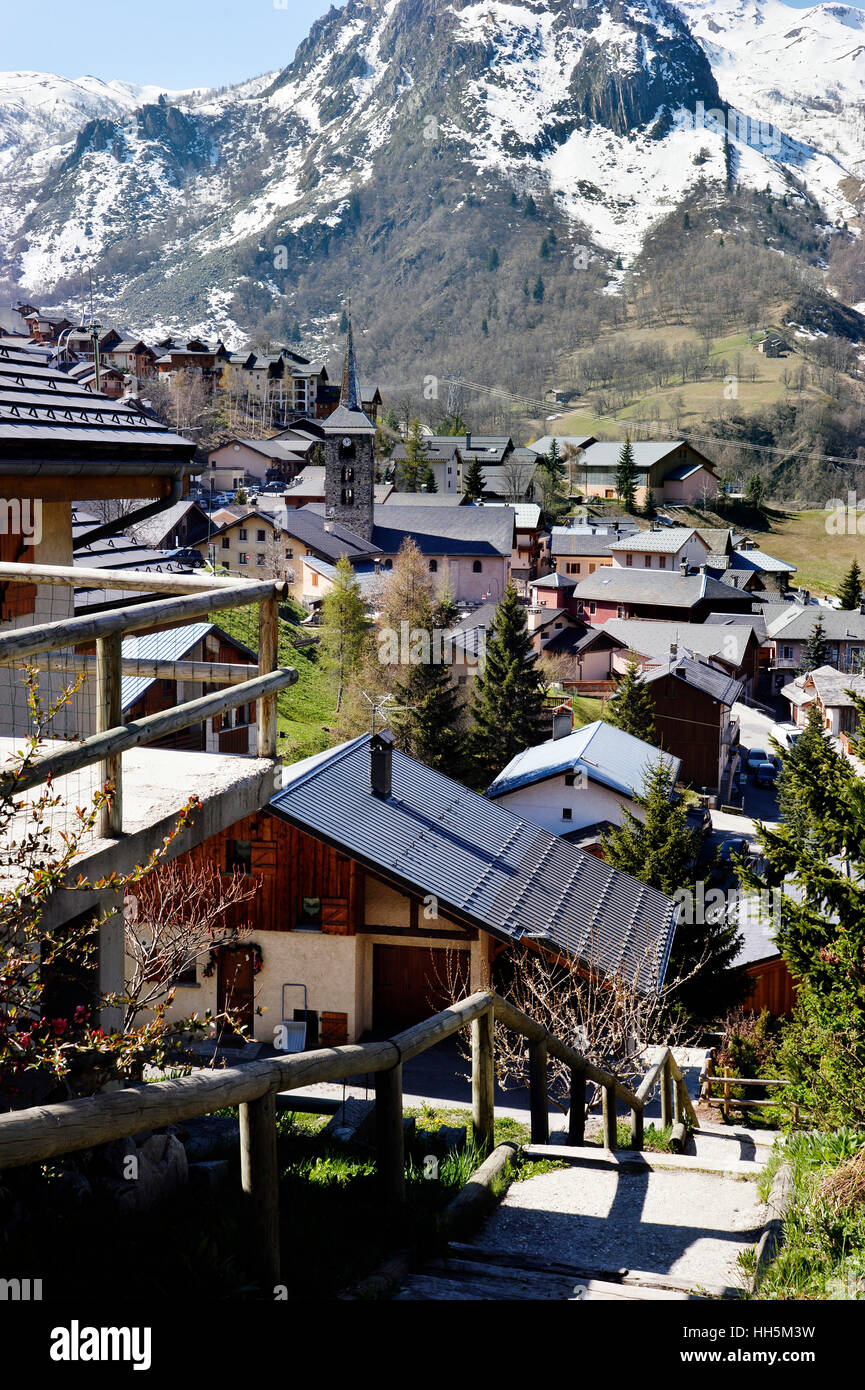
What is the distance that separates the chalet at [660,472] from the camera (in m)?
126

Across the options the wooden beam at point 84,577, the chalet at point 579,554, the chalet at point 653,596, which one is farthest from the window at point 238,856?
the chalet at point 579,554

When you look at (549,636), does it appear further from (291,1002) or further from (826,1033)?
(826,1033)

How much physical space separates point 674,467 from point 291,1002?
11651 centimetres

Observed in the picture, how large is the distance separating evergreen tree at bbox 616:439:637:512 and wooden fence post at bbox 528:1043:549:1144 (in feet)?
377

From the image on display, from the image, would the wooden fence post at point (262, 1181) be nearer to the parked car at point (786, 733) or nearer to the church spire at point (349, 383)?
the parked car at point (786, 733)

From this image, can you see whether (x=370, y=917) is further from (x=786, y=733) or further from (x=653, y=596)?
(x=653, y=596)

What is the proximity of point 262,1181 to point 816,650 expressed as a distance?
7285cm

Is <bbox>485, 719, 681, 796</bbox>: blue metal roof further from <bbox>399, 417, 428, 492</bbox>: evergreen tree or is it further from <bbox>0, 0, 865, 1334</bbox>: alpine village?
<bbox>399, 417, 428, 492</bbox>: evergreen tree

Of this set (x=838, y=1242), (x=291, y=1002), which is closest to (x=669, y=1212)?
(x=838, y=1242)

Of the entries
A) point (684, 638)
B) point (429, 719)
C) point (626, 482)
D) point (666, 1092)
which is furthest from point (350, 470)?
point (666, 1092)

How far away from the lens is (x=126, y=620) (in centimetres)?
432

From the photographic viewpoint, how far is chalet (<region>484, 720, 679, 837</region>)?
36.0 metres

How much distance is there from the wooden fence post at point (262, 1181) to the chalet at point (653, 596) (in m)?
72.2
